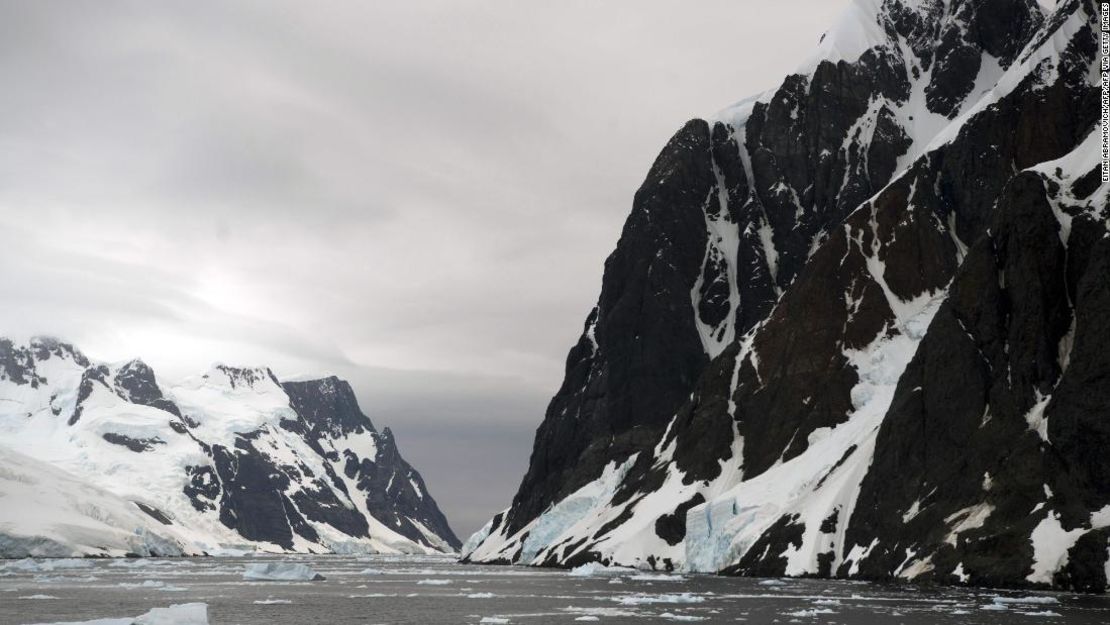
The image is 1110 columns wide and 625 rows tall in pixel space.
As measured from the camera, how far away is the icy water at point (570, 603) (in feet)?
Answer: 251

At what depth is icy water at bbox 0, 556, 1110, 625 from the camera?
76625mm

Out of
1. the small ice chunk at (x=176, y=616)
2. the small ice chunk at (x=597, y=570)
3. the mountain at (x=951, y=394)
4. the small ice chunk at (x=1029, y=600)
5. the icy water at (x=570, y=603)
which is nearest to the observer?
the small ice chunk at (x=176, y=616)

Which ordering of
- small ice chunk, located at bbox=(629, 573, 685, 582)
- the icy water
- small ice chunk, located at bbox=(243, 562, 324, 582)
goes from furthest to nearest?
small ice chunk, located at bbox=(243, 562, 324, 582) < small ice chunk, located at bbox=(629, 573, 685, 582) < the icy water

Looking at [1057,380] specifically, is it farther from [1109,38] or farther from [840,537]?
[1109,38]

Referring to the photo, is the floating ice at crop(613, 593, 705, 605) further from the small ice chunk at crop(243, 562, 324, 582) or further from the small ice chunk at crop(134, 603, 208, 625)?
the small ice chunk at crop(243, 562, 324, 582)

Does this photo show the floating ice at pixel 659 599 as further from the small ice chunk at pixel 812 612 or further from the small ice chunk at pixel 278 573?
the small ice chunk at pixel 278 573

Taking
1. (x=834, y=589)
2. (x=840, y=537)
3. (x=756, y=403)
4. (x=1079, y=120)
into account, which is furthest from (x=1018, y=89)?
(x=834, y=589)

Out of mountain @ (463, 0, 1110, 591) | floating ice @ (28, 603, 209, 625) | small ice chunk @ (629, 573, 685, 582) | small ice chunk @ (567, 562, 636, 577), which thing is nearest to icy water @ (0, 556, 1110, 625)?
floating ice @ (28, 603, 209, 625)

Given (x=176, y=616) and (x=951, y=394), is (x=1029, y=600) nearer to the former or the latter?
(x=951, y=394)

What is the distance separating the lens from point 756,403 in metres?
197

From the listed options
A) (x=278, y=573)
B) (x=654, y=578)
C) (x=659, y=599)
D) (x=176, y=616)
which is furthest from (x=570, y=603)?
(x=278, y=573)

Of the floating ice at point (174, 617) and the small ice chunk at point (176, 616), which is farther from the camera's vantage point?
the small ice chunk at point (176, 616)

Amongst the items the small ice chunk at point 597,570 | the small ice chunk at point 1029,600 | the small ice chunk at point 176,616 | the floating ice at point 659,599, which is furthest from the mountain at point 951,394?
the small ice chunk at point 176,616

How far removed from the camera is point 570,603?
98.1 m
